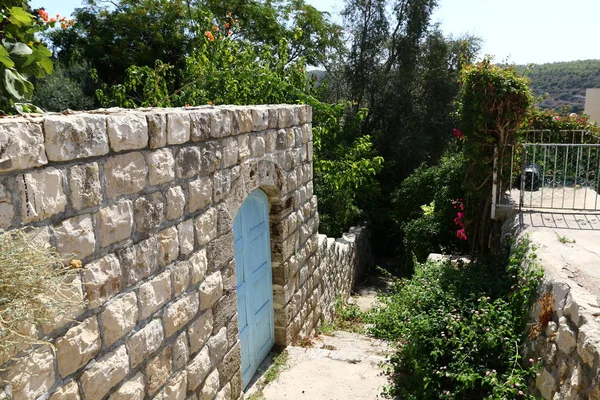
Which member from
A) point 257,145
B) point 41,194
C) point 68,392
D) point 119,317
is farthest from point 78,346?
point 257,145

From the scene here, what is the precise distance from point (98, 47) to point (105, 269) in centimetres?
1480

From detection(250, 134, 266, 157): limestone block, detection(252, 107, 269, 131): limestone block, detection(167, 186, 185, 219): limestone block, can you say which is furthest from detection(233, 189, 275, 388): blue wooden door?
detection(167, 186, 185, 219): limestone block

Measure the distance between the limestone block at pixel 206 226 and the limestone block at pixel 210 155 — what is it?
303mm

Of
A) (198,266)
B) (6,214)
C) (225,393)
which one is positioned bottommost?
(225,393)

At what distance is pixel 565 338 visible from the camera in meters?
3.37

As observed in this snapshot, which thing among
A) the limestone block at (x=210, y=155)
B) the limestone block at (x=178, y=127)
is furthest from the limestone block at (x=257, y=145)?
the limestone block at (x=178, y=127)

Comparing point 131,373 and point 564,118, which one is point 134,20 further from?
point 131,373

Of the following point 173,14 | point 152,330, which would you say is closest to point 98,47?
point 173,14

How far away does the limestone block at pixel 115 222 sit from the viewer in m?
2.30

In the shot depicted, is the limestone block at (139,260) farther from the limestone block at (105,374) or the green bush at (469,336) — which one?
Result: the green bush at (469,336)

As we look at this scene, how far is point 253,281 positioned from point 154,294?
1.87 m

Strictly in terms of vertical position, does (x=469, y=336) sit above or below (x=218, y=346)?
below

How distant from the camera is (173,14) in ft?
51.9

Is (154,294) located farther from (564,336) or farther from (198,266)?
(564,336)
